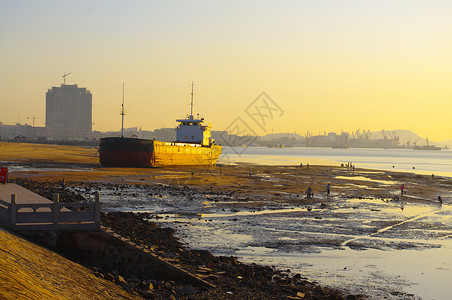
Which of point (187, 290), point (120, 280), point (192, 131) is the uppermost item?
point (192, 131)

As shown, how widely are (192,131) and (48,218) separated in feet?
224

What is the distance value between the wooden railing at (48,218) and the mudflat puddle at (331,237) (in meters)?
5.79

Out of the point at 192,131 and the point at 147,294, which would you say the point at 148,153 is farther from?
the point at 147,294

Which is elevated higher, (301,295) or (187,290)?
(187,290)

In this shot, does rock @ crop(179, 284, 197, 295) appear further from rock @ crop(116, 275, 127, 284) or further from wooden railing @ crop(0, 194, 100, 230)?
wooden railing @ crop(0, 194, 100, 230)

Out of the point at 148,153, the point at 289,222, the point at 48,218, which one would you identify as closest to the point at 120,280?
the point at 48,218

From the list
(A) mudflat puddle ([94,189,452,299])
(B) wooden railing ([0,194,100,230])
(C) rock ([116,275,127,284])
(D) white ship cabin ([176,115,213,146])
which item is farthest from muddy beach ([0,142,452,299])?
(D) white ship cabin ([176,115,213,146])

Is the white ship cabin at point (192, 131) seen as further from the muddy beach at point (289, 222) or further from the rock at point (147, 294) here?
the rock at point (147, 294)

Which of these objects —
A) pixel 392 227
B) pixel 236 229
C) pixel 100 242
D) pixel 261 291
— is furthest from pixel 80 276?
pixel 392 227

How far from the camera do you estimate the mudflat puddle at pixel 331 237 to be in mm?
16266

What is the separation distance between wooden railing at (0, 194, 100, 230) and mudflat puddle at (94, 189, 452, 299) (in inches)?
228

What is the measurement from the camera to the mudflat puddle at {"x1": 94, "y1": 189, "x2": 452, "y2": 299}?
16.3 m

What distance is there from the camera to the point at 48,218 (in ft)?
46.0

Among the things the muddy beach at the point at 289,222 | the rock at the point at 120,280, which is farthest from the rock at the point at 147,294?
the muddy beach at the point at 289,222
